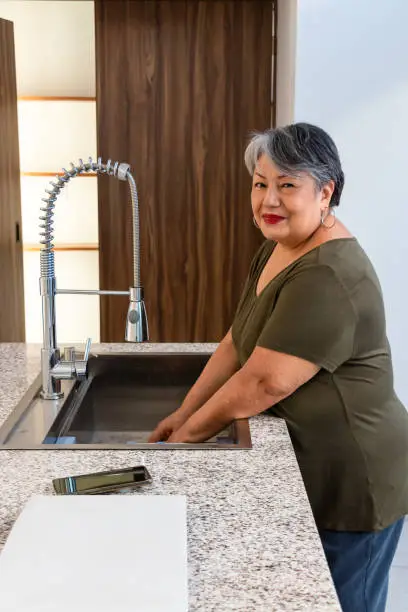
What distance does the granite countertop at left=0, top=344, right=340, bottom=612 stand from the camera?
0.88 m

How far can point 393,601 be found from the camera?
2.39 m

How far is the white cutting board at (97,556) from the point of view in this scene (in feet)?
2.66

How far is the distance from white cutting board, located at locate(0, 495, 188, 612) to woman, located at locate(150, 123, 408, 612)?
0.43 metres

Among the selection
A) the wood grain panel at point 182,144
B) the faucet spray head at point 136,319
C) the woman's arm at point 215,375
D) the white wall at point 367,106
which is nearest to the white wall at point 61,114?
the wood grain panel at point 182,144

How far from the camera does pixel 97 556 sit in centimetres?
90

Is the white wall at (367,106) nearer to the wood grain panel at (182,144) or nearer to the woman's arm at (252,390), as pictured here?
the wood grain panel at (182,144)

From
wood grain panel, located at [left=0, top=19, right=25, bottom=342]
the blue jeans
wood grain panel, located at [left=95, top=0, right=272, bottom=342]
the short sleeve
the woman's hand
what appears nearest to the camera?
the short sleeve

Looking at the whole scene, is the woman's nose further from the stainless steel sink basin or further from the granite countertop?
the stainless steel sink basin

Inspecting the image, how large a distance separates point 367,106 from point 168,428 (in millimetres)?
1551

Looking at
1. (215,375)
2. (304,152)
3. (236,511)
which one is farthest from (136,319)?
(236,511)

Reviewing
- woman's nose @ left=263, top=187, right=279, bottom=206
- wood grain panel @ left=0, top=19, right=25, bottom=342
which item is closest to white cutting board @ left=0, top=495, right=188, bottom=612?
woman's nose @ left=263, top=187, right=279, bottom=206

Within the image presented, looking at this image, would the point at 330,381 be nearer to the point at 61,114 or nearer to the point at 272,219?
the point at 272,219

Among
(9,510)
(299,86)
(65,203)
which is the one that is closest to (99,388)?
(9,510)

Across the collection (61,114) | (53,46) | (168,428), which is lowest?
(168,428)
